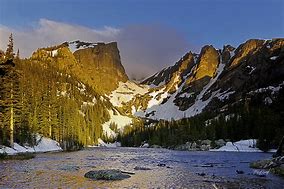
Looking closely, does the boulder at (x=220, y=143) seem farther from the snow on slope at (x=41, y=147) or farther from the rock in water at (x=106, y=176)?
the rock in water at (x=106, y=176)

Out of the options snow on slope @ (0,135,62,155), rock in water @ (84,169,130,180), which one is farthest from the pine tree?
rock in water @ (84,169,130,180)

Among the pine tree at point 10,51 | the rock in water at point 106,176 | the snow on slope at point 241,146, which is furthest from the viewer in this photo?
the snow on slope at point 241,146

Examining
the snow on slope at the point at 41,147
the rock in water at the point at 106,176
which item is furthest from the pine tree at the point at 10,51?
the rock in water at the point at 106,176

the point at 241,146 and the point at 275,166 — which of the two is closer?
the point at 275,166

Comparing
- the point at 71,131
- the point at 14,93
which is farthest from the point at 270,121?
the point at 14,93

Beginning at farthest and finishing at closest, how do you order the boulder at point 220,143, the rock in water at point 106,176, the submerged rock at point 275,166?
the boulder at point 220,143, the submerged rock at point 275,166, the rock in water at point 106,176

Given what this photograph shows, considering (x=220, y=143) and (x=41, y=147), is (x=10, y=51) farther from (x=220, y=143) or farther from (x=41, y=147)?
(x=220, y=143)

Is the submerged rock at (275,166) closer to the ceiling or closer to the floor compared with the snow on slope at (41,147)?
closer to the floor

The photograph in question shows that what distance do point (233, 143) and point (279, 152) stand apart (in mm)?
107056

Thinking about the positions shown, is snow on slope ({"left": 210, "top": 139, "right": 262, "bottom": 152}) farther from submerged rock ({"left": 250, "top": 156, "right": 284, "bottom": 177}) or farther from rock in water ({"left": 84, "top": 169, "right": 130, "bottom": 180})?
rock in water ({"left": 84, "top": 169, "right": 130, "bottom": 180})

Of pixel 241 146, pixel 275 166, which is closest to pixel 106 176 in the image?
pixel 275 166

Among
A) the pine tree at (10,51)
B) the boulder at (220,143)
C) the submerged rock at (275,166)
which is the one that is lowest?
the submerged rock at (275,166)

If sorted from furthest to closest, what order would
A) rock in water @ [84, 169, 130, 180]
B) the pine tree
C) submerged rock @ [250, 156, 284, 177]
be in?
the pine tree < submerged rock @ [250, 156, 284, 177] < rock in water @ [84, 169, 130, 180]

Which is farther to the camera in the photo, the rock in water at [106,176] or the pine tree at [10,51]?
the pine tree at [10,51]
